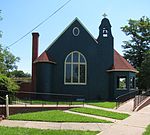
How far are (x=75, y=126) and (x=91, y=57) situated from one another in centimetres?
2035

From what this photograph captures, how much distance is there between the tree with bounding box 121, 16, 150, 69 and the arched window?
2053 cm

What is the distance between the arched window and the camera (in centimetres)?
3253

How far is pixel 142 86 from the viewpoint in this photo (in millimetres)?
47312

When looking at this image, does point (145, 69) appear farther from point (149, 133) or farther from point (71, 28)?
point (149, 133)

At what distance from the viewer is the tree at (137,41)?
51.5 m

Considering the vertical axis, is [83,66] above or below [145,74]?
→ above

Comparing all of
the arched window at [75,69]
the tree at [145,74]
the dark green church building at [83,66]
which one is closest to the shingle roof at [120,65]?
the dark green church building at [83,66]

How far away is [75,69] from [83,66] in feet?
3.13

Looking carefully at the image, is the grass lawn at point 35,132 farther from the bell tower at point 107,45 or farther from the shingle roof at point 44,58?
the bell tower at point 107,45

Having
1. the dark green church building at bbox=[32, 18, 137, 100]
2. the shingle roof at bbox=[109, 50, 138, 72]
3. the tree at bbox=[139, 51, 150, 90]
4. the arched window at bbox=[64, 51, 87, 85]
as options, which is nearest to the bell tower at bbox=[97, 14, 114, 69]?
the dark green church building at bbox=[32, 18, 137, 100]

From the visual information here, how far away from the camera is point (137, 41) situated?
52406 mm

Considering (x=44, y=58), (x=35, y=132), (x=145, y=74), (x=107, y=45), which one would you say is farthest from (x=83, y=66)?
(x=35, y=132)

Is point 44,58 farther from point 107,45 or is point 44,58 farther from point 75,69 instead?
point 107,45

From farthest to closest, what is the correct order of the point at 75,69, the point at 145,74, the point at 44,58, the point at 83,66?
the point at 145,74, the point at 83,66, the point at 75,69, the point at 44,58
